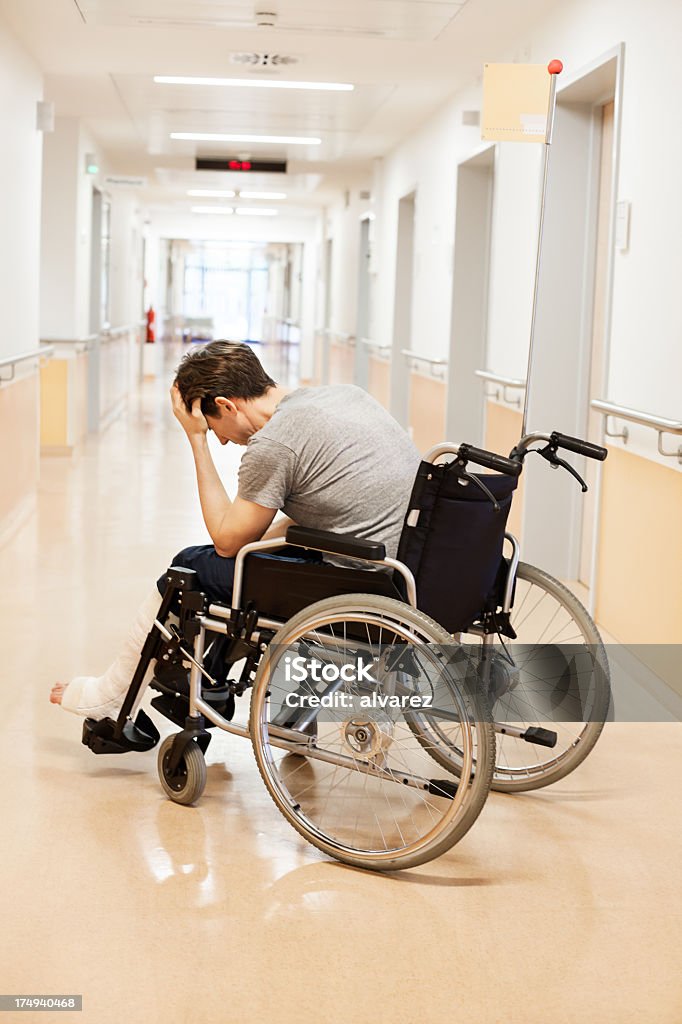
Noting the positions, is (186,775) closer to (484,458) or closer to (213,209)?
(484,458)

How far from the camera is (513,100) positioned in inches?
139

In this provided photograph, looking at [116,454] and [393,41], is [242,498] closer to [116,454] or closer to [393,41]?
[393,41]

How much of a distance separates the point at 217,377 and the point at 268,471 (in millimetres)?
324

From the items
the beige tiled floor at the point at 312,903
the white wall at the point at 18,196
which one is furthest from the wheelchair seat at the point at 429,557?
the white wall at the point at 18,196

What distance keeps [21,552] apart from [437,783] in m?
3.65

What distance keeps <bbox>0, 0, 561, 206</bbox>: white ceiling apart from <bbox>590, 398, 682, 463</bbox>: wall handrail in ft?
6.76

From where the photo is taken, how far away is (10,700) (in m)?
3.54

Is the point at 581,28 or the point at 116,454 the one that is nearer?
the point at 581,28

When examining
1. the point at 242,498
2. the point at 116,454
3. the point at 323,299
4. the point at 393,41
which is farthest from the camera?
the point at 323,299

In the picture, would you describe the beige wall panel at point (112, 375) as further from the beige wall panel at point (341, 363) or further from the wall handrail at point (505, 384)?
the wall handrail at point (505, 384)

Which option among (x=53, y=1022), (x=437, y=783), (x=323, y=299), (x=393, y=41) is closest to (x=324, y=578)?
(x=437, y=783)

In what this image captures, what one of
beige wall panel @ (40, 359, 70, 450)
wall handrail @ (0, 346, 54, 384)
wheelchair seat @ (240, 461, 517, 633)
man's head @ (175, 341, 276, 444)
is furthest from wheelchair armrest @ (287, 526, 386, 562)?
beige wall panel @ (40, 359, 70, 450)

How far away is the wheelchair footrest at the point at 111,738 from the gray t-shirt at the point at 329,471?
0.67 meters

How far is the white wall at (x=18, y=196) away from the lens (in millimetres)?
6102
